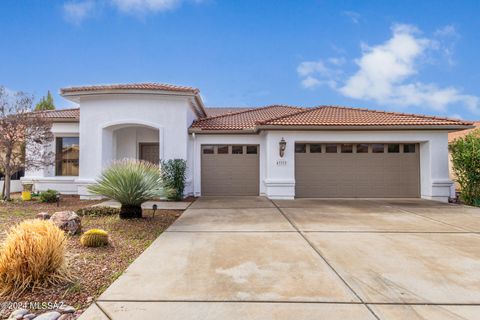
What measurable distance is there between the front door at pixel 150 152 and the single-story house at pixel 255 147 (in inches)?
2.1

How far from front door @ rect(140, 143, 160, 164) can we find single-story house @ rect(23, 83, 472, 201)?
5 centimetres

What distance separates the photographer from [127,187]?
683 cm

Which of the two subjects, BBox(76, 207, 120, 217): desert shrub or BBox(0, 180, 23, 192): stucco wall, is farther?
BBox(0, 180, 23, 192): stucco wall

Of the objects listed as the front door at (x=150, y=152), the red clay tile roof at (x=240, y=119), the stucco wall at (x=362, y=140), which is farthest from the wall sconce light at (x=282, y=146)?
the front door at (x=150, y=152)

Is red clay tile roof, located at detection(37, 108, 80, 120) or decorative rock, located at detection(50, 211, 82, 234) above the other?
red clay tile roof, located at detection(37, 108, 80, 120)

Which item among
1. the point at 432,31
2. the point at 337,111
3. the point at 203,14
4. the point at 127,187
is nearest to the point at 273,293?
the point at 127,187

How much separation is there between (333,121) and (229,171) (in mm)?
5436

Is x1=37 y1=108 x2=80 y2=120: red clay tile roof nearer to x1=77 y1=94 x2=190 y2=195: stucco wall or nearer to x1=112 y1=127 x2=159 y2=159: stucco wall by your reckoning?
x1=77 y1=94 x2=190 y2=195: stucco wall

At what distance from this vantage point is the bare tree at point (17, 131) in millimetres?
10461

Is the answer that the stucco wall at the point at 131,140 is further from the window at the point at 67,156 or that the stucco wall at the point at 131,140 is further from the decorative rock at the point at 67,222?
the decorative rock at the point at 67,222

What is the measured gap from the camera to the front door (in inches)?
539

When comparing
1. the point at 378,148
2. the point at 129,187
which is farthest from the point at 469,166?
the point at 129,187

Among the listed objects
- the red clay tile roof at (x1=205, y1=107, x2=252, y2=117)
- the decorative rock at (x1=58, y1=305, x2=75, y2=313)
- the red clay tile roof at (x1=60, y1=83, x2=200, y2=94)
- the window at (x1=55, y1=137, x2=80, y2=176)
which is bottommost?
the decorative rock at (x1=58, y1=305, x2=75, y2=313)

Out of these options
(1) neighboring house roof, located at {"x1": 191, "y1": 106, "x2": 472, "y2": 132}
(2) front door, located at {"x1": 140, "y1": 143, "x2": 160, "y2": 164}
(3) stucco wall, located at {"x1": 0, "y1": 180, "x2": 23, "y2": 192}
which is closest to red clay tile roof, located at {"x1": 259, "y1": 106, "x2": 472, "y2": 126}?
(1) neighboring house roof, located at {"x1": 191, "y1": 106, "x2": 472, "y2": 132}
